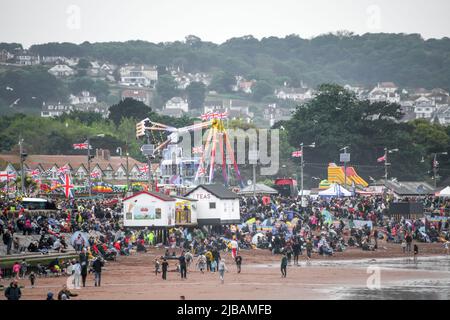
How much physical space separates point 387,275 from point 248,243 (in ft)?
43.4

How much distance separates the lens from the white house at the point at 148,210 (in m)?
60.0

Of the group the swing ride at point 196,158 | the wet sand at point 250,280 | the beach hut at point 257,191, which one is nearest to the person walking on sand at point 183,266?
the wet sand at point 250,280

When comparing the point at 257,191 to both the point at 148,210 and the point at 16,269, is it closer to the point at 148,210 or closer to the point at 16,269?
the point at 148,210

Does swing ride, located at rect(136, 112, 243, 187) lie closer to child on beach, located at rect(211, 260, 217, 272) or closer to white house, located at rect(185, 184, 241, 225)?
white house, located at rect(185, 184, 241, 225)

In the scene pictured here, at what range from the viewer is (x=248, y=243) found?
6075cm

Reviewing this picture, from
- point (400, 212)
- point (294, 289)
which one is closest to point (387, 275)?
Answer: point (294, 289)

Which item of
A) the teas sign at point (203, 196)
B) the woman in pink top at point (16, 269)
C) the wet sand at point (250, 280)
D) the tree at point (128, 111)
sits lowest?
the wet sand at point (250, 280)

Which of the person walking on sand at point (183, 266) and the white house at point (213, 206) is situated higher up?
the white house at point (213, 206)

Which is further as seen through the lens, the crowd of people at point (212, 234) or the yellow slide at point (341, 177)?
the yellow slide at point (341, 177)

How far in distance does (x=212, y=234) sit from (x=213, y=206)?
2.32 metres

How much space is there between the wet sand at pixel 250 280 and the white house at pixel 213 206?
19.2 feet

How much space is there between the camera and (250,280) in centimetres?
4556

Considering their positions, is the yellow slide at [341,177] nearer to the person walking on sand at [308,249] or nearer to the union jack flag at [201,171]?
the union jack flag at [201,171]
